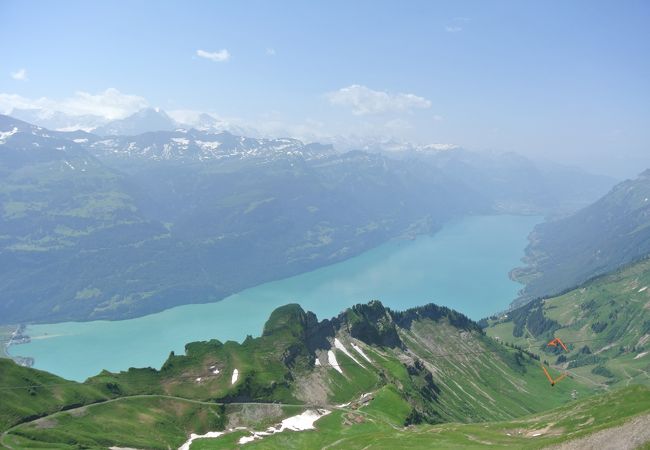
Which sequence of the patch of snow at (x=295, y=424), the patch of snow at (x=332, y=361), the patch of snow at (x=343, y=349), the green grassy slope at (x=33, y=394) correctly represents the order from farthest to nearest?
the patch of snow at (x=343, y=349) < the patch of snow at (x=332, y=361) < the patch of snow at (x=295, y=424) < the green grassy slope at (x=33, y=394)

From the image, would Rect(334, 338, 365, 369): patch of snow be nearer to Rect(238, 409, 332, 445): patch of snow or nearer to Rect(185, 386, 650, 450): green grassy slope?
Rect(238, 409, 332, 445): patch of snow

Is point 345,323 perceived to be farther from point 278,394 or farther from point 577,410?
point 577,410

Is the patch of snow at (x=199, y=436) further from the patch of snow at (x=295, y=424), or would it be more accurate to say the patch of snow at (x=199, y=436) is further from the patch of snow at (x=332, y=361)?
the patch of snow at (x=332, y=361)

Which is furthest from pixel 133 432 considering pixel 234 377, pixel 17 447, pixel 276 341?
pixel 276 341

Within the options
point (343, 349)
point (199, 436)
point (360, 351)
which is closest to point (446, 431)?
point (199, 436)

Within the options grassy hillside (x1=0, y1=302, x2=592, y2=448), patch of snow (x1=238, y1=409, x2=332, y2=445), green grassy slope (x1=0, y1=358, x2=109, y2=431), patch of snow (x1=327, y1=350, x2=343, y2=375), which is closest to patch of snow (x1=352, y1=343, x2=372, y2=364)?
grassy hillside (x1=0, y1=302, x2=592, y2=448)

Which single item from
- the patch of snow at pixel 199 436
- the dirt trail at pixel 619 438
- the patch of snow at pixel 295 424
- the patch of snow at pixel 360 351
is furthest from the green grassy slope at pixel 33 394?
the dirt trail at pixel 619 438
